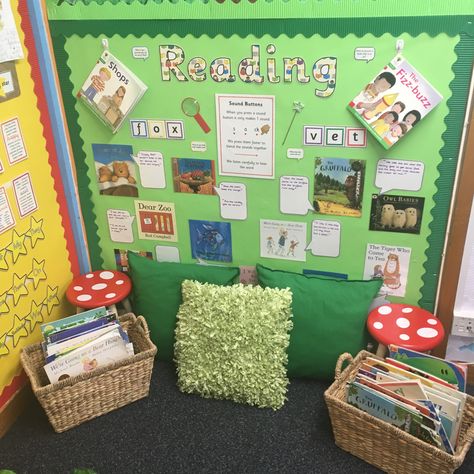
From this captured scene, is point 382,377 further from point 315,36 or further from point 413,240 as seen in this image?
point 315,36

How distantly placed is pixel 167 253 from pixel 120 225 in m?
0.22

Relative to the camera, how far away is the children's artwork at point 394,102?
1587mm

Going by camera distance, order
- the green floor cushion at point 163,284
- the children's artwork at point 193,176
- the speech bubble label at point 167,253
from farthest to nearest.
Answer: the speech bubble label at point 167,253
the green floor cushion at point 163,284
the children's artwork at point 193,176

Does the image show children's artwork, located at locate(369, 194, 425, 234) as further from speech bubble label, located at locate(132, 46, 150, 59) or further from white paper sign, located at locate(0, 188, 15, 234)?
white paper sign, located at locate(0, 188, 15, 234)

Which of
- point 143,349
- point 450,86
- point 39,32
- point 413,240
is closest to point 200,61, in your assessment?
point 39,32

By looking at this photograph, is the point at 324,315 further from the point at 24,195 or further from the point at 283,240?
the point at 24,195

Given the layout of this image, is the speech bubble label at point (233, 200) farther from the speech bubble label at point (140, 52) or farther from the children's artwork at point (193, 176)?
the speech bubble label at point (140, 52)

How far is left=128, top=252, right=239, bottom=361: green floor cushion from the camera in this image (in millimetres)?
2025

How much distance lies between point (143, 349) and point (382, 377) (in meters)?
0.90

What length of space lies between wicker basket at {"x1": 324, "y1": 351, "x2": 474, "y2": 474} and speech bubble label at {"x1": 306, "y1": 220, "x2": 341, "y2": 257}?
1.26 feet

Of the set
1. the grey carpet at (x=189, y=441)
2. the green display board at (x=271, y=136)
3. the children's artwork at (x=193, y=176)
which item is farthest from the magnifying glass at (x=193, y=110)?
the grey carpet at (x=189, y=441)

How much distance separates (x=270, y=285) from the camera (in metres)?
1.95

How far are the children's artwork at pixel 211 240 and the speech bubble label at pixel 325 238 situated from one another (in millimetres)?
316

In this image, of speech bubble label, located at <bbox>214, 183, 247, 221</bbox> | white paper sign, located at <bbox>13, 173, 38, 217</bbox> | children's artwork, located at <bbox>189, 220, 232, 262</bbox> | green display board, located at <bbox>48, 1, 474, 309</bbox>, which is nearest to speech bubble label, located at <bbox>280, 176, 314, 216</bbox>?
green display board, located at <bbox>48, 1, 474, 309</bbox>
